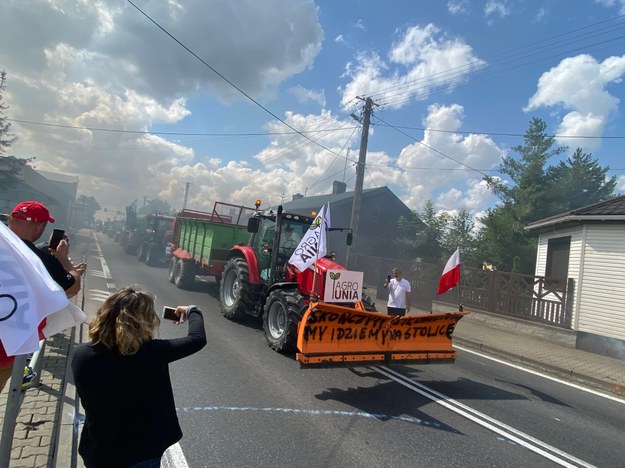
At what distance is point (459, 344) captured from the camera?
9.91 meters

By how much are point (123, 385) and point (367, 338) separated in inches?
162

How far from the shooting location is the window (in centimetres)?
1313

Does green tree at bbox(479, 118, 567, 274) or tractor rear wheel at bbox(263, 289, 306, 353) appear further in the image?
green tree at bbox(479, 118, 567, 274)

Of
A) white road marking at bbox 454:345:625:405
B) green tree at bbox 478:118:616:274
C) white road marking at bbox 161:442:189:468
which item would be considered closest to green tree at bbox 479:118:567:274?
green tree at bbox 478:118:616:274

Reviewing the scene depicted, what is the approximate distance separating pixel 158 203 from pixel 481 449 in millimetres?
99077

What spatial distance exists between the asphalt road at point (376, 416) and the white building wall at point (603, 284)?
464cm

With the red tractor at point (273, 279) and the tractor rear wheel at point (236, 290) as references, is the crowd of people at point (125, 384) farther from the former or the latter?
the tractor rear wheel at point (236, 290)

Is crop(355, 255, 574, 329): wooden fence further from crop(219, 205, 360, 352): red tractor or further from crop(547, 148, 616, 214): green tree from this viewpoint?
crop(547, 148, 616, 214): green tree

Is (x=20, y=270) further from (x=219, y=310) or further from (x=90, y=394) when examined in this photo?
(x=219, y=310)

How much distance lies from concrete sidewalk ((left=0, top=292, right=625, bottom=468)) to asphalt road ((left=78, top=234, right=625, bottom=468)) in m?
0.94

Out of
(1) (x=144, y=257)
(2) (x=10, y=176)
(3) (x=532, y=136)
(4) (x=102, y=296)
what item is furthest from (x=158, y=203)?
(4) (x=102, y=296)

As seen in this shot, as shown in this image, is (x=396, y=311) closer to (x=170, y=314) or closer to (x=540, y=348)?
(x=540, y=348)

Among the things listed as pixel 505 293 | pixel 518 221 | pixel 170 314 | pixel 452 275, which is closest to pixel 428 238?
pixel 518 221

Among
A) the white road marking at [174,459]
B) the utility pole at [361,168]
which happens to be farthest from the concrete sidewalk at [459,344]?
the utility pole at [361,168]
